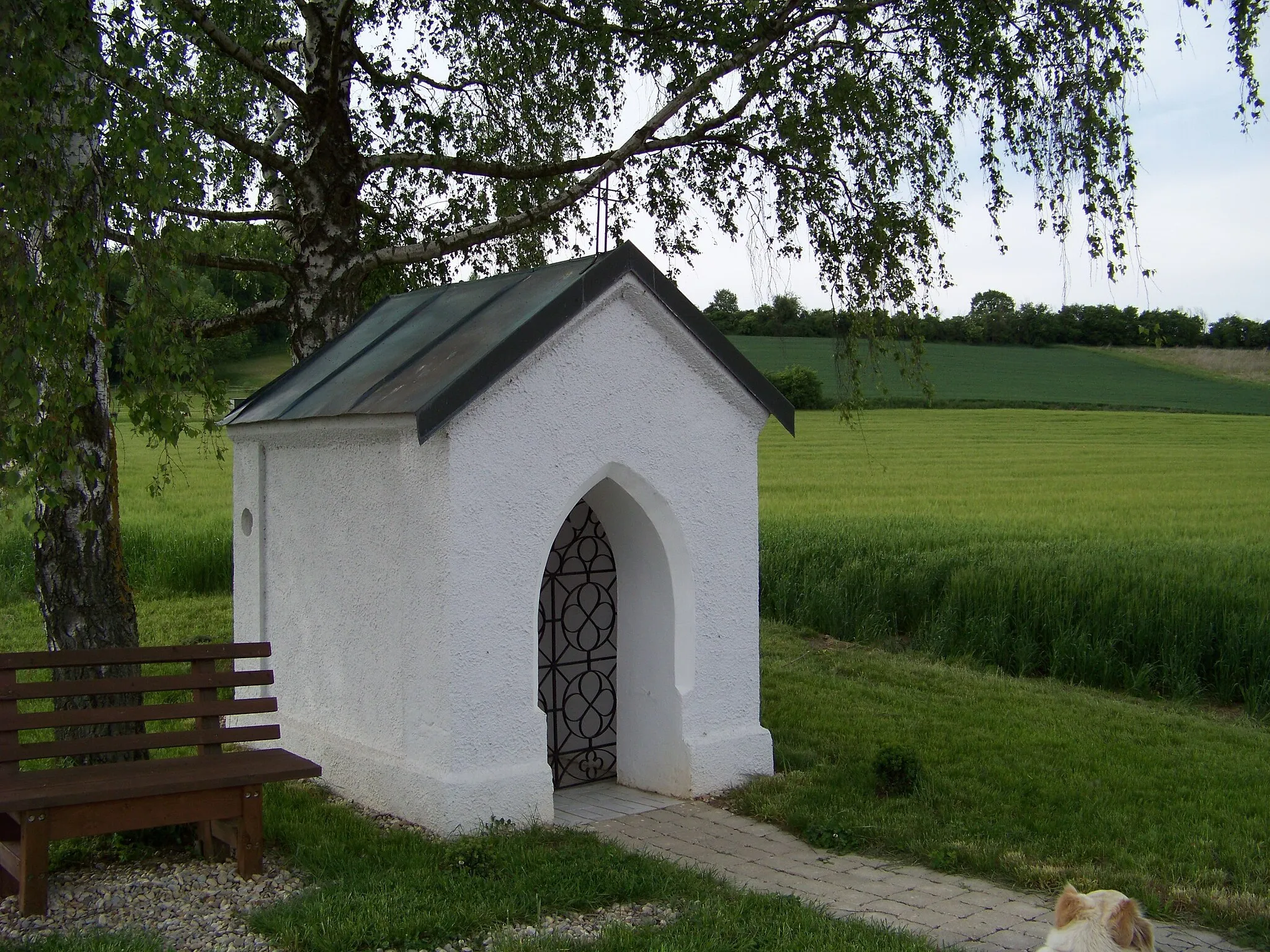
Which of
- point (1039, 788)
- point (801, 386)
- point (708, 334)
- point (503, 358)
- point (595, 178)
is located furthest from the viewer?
point (801, 386)

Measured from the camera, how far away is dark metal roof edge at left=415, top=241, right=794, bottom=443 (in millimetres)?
6008

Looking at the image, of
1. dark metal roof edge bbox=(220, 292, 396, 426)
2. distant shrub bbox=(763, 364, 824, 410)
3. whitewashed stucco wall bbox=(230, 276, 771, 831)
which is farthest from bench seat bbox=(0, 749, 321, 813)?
distant shrub bbox=(763, 364, 824, 410)

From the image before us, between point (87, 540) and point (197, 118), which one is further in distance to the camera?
point (197, 118)

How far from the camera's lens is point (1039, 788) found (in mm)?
7352

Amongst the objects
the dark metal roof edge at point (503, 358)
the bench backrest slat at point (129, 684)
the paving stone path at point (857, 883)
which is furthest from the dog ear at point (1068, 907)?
the bench backrest slat at point (129, 684)

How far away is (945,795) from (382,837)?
3307mm

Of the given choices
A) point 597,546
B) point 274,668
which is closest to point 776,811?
point 597,546

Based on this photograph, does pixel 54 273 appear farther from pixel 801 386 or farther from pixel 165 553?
pixel 801 386

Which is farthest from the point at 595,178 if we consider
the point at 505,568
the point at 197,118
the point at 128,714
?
the point at 128,714

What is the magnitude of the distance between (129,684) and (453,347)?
246 cm

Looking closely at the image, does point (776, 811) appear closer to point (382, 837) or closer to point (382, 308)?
point (382, 837)

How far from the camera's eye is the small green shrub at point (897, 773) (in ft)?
23.1

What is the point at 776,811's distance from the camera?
6.76 m

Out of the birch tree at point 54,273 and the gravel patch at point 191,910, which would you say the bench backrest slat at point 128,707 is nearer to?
the gravel patch at point 191,910
